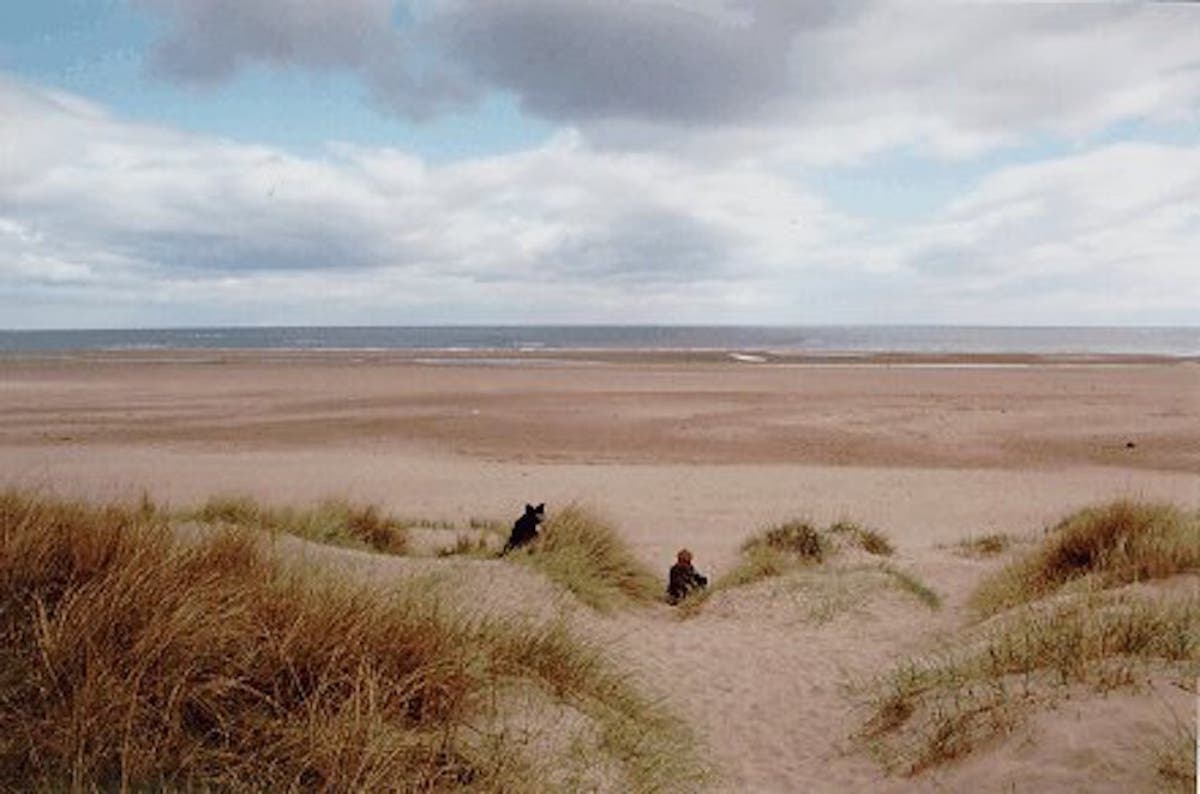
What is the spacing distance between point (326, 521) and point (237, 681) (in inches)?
286

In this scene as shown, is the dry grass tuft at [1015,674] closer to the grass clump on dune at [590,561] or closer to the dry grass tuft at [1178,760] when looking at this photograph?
the dry grass tuft at [1178,760]

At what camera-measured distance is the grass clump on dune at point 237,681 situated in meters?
4.11

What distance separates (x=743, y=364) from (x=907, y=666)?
46.3 m

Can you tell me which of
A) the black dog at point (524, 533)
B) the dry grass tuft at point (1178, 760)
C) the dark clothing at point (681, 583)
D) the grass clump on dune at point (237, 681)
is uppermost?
the grass clump on dune at point (237, 681)

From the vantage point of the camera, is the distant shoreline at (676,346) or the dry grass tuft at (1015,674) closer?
the dry grass tuft at (1015,674)

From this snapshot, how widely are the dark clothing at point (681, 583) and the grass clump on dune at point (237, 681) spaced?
15.8 feet

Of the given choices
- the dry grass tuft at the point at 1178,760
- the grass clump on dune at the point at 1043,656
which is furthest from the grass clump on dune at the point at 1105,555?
the dry grass tuft at the point at 1178,760

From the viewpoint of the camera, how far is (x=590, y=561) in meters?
11.0

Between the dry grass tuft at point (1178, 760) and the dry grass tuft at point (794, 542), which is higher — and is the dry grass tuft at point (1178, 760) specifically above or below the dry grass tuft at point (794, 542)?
above

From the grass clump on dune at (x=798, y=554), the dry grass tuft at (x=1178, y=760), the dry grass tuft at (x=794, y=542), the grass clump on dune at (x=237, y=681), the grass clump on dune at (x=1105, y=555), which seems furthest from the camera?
the dry grass tuft at (x=794, y=542)

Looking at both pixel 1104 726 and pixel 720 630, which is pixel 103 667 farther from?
pixel 720 630

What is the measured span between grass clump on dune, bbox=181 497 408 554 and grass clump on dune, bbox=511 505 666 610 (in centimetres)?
178

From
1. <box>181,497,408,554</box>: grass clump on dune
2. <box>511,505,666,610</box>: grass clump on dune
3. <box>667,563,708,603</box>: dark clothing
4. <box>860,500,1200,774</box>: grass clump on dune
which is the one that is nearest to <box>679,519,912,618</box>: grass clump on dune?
<box>667,563,708,603</box>: dark clothing

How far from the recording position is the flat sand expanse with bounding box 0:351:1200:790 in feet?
25.1
